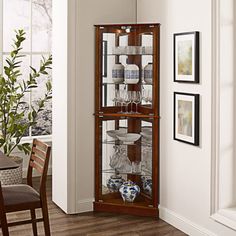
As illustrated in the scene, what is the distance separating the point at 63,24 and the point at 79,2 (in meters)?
0.26

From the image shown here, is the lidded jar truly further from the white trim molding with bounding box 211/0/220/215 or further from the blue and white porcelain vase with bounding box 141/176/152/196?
the white trim molding with bounding box 211/0/220/215

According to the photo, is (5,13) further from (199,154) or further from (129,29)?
(199,154)

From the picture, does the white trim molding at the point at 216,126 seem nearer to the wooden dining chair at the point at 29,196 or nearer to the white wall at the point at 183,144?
the white wall at the point at 183,144

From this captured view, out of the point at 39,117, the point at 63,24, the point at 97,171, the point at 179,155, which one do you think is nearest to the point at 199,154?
the point at 179,155

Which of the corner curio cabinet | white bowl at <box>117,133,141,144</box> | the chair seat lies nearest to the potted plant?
the corner curio cabinet

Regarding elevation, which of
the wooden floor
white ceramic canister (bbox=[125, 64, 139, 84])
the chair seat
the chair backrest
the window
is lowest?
the wooden floor

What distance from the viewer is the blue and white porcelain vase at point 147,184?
4753mm

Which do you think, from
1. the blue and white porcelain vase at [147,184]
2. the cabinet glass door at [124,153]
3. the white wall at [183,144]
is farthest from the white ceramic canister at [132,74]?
the blue and white porcelain vase at [147,184]

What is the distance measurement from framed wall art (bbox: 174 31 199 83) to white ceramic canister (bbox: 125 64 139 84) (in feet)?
1.63

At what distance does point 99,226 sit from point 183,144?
1.06 metres

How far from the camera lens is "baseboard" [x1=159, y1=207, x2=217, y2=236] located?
13.4 ft

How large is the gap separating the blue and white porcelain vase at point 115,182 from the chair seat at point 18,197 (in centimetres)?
132

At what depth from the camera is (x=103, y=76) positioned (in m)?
4.75

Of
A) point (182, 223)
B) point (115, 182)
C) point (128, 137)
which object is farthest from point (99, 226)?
point (128, 137)
